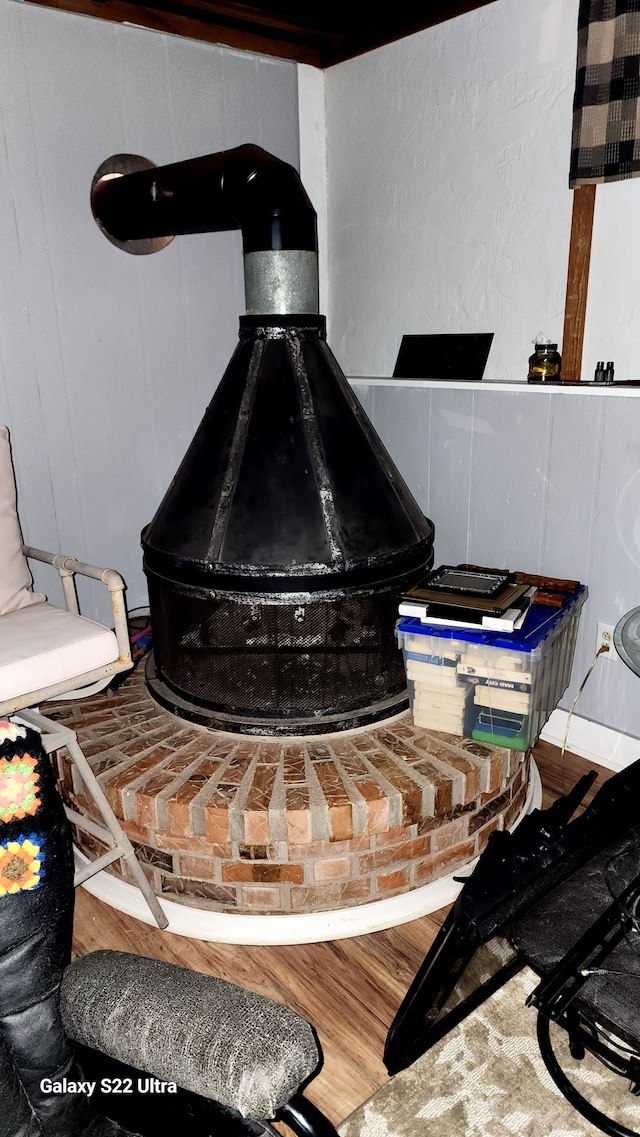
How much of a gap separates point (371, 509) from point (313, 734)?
1.90 feet

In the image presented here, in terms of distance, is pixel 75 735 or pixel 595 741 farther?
pixel 595 741

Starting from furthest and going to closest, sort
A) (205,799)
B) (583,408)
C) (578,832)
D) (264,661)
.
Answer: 1. (583,408)
2. (264,661)
3. (205,799)
4. (578,832)

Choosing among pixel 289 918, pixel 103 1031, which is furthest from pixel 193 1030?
pixel 289 918

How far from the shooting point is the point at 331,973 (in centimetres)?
161

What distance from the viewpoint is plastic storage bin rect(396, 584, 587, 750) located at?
5.95 feet

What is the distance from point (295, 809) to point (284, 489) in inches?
29.1

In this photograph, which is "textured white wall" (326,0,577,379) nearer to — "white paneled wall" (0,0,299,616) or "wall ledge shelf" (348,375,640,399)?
"wall ledge shelf" (348,375,640,399)

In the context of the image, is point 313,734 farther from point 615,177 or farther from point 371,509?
point 615,177

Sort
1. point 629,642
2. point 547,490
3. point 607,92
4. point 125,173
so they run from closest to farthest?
point 629,642
point 607,92
point 547,490
point 125,173

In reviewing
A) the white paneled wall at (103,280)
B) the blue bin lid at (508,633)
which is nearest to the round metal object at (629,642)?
the blue bin lid at (508,633)

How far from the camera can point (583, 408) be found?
2086mm

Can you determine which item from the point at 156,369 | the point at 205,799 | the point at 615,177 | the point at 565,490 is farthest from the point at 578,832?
the point at 156,369

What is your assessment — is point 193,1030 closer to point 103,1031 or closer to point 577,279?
point 103,1031

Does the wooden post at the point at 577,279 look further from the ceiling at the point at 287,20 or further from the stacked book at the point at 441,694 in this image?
the stacked book at the point at 441,694
